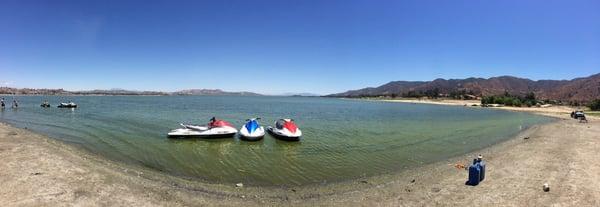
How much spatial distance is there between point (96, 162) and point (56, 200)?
677 centimetres

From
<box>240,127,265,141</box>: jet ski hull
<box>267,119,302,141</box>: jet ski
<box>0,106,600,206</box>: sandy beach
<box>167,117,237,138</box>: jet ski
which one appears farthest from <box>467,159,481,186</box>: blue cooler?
<box>167,117,237,138</box>: jet ski

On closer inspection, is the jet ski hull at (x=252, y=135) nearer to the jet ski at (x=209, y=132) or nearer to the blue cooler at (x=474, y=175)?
the jet ski at (x=209, y=132)

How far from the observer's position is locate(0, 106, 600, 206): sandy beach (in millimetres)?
11312

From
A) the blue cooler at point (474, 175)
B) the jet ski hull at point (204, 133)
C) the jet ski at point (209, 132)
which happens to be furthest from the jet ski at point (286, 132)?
the blue cooler at point (474, 175)

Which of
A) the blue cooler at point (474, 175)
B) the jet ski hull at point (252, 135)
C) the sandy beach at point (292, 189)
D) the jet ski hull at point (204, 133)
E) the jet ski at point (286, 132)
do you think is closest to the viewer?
the sandy beach at point (292, 189)

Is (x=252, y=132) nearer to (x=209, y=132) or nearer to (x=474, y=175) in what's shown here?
(x=209, y=132)

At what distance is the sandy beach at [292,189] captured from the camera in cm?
1131

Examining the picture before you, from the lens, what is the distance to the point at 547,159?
60.5 feet

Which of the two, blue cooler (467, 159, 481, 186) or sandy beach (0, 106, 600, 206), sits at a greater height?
blue cooler (467, 159, 481, 186)

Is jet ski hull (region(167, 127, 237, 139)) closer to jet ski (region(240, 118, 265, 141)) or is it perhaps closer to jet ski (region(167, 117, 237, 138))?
jet ski (region(167, 117, 237, 138))

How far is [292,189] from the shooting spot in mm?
13820

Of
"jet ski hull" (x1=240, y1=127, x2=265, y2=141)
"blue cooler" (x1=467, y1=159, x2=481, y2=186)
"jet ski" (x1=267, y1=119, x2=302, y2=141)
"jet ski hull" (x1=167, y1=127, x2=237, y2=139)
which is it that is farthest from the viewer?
"jet ski hull" (x1=167, y1=127, x2=237, y2=139)

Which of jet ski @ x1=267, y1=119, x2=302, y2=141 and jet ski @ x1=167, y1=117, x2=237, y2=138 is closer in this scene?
jet ski @ x1=267, y1=119, x2=302, y2=141

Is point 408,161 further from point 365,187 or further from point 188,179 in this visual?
point 188,179
